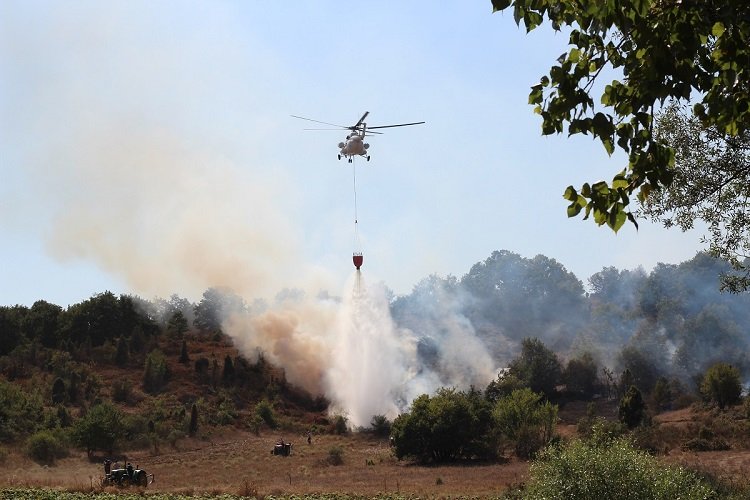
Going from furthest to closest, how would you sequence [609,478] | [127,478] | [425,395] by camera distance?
[425,395]
[127,478]
[609,478]

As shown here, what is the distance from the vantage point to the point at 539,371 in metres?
92.8

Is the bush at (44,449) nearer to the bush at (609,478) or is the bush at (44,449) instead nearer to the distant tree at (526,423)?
the distant tree at (526,423)

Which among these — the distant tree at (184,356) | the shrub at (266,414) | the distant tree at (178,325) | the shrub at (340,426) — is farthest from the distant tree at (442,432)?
the distant tree at (178,325)

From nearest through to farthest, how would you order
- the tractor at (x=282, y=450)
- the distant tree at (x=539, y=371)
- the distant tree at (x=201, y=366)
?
the tractor at (x=282, y=450) → the distant tree at (x=201, y=366) → the distant tree at (x=539, y=371)

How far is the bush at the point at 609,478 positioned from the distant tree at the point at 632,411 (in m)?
40.2

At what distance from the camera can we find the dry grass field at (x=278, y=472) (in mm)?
41219

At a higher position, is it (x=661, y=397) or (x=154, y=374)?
(x=154, y=374)

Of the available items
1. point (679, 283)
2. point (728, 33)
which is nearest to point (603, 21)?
point (728, 33)

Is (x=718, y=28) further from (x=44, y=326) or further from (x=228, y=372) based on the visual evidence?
(x=44, y=326)

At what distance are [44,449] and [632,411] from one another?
4393cm

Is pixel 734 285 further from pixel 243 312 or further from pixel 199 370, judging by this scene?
pixel 243 312

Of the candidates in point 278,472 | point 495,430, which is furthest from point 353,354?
point 278,472

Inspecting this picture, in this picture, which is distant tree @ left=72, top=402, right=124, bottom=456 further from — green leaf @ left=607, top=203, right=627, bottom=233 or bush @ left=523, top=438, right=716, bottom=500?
green leaf @ left=607, top=203, right=627, bottom=233

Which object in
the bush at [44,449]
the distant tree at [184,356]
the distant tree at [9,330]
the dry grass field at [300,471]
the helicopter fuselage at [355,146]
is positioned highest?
the helicopter fuselage at [355,146]
